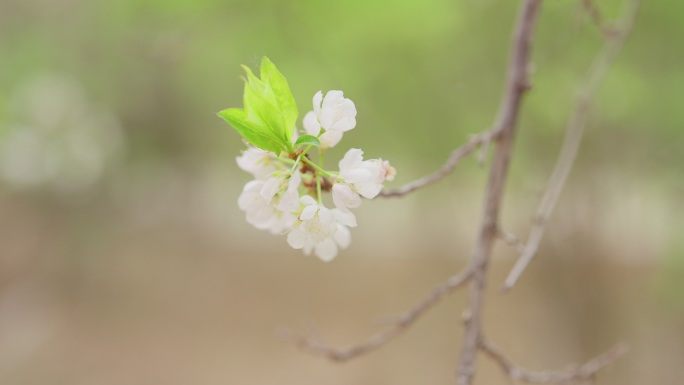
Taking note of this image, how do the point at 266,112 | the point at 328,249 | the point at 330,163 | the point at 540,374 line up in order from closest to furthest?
the point at 266,112 < the point at 328,249 < the point at 540,374 < the point at 330,163

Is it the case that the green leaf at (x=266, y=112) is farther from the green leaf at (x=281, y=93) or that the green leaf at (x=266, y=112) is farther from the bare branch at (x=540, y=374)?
the bare branch at (x=540, y=374)

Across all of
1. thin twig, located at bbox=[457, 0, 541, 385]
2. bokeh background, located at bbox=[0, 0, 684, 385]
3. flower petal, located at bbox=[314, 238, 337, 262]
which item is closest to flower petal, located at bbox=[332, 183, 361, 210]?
flower petal, located at bbox=[314, 238, 337, 262]

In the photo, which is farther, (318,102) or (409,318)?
(409,318)

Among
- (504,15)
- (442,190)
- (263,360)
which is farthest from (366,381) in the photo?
(504,15)

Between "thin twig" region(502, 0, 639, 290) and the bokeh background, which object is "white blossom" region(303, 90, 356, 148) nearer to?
"thin twig" region(502, 0, 639, 290)

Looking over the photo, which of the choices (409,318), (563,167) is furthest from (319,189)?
(563,167)

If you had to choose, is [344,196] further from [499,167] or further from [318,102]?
[499,167]

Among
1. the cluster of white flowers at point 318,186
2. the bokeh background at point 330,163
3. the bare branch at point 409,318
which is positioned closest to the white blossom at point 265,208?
the cluster of white flowers at point 318,186

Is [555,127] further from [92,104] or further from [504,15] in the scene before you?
[92,104]
